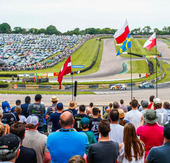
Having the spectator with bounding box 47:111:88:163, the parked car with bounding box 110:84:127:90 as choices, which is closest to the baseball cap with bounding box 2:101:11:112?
the spectator with bounding box 47:111:88:163

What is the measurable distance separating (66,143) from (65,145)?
4 cm

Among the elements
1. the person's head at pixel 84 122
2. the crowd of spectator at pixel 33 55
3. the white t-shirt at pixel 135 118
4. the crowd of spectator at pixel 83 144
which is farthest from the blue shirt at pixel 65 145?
the crowd of spectator at pixel 33 55

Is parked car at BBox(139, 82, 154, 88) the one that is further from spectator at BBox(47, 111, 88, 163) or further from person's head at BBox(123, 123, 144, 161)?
spectator at BBox(47, 111, 88, 163)

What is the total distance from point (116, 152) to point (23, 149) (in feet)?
5.39

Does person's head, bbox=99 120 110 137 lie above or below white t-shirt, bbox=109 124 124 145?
above

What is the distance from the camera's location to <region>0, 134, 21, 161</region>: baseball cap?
127 inches

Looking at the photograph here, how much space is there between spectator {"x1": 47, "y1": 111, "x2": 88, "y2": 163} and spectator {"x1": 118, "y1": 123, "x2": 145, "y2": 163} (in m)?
0.75

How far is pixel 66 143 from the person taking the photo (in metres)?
4.30

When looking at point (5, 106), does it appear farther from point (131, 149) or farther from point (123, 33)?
point (123, 33)

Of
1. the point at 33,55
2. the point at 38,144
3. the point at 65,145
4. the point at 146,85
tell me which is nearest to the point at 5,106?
the point at 38,144

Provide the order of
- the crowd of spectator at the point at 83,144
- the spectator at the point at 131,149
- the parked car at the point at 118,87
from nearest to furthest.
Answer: the crowd of spectator at the point at 83,144 → the spectator at the point at 131,149 → the parked car at the point at 118,87

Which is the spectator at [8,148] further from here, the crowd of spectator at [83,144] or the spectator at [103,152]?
the spectator at [103,152]

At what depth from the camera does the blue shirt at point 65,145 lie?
14.0 ft

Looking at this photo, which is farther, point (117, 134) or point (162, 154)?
point (117, 134)
